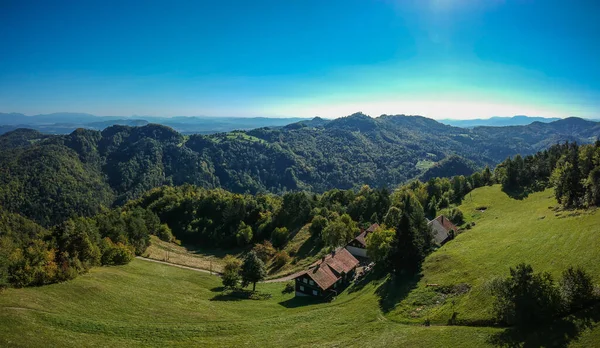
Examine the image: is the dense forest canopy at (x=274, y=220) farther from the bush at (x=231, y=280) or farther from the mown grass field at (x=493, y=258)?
the bush at (x=231, y=280)

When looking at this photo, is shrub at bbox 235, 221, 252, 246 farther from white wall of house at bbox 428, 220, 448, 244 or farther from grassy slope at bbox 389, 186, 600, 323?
grassy slope at bbox 389, 186, 600, 323

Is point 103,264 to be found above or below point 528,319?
below

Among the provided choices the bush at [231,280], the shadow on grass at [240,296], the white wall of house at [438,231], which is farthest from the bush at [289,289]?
the white wall of house at [438,231]

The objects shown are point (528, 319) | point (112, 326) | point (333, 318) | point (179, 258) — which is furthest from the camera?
point (179, 258)

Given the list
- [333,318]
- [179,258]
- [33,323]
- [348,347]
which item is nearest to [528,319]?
[348,347]

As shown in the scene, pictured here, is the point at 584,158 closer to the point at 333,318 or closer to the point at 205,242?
the point at 333,318

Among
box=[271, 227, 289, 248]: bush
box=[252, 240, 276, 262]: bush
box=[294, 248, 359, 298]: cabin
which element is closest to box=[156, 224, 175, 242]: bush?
box=[252, 240, 276, 262]: bush

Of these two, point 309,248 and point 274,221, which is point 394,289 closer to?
point 309,248
